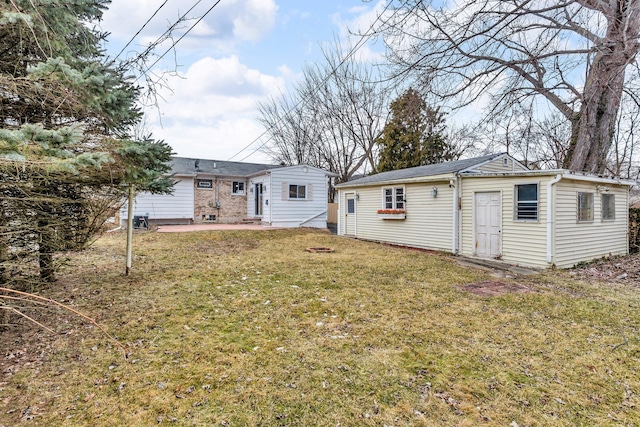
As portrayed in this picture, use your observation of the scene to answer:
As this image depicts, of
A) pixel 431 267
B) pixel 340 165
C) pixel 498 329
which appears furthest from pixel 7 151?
pixel 340 165

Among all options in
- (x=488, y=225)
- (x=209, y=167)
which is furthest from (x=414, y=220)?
(x=209, y=167)

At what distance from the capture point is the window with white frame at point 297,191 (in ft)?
50.9

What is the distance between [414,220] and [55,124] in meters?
9.63

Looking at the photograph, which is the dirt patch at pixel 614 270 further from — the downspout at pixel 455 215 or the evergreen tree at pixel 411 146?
the evergreen tree at pixel 411 146

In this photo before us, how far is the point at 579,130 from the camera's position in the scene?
9.54 m

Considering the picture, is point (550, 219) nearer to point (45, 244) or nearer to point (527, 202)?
point (527, 202)

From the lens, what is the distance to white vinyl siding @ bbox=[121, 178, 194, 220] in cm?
1491

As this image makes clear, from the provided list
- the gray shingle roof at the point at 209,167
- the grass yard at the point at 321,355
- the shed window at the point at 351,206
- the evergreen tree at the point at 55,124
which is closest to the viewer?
the grass yard at the point at 321,355

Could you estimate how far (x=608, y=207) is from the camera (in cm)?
909

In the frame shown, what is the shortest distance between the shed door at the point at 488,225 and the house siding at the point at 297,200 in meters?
8.65

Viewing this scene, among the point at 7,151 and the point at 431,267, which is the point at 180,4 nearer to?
the point at 7,151

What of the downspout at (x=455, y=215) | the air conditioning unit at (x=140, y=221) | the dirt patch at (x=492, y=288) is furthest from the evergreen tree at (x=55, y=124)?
the air conditioning unit at (x=140, y=221)

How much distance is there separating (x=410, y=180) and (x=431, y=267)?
13.3 feet

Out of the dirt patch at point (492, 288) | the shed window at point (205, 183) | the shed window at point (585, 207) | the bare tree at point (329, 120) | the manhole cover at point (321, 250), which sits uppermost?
the bare tree at point (329, 120)
